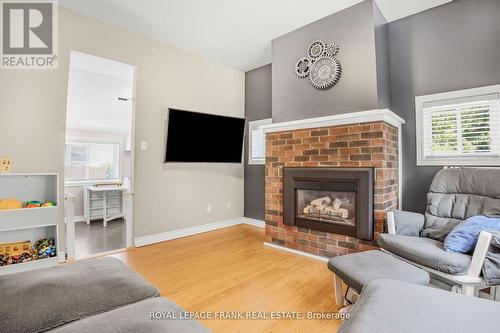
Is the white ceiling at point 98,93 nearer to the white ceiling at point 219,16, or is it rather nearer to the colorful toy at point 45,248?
the white ceiling at point 219,16

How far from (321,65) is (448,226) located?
2.08 meters

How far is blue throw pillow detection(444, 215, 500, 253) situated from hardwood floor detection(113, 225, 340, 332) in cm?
96

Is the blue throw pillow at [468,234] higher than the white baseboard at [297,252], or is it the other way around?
the blue throw pillow at [468,234]

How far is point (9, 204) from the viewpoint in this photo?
2346 millimetres

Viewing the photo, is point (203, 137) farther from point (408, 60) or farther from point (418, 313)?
point (418, 313)

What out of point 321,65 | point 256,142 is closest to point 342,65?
point 321,65

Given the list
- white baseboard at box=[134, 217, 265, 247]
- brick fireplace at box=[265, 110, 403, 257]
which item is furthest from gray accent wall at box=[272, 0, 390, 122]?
white baseboard at box=[134, 217, 265, 247]

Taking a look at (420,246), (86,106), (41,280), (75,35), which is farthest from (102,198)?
(420,246)

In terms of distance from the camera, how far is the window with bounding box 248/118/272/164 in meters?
4.21

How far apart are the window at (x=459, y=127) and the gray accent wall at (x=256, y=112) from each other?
86.5 inches

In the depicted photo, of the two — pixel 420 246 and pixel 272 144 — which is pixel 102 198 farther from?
pixel 420 246

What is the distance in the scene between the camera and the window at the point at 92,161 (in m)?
5.58

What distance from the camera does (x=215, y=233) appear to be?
12.8ft

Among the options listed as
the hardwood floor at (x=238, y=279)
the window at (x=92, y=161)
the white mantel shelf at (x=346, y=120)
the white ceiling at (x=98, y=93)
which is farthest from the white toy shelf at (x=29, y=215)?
the window at (x=92, y=161)
